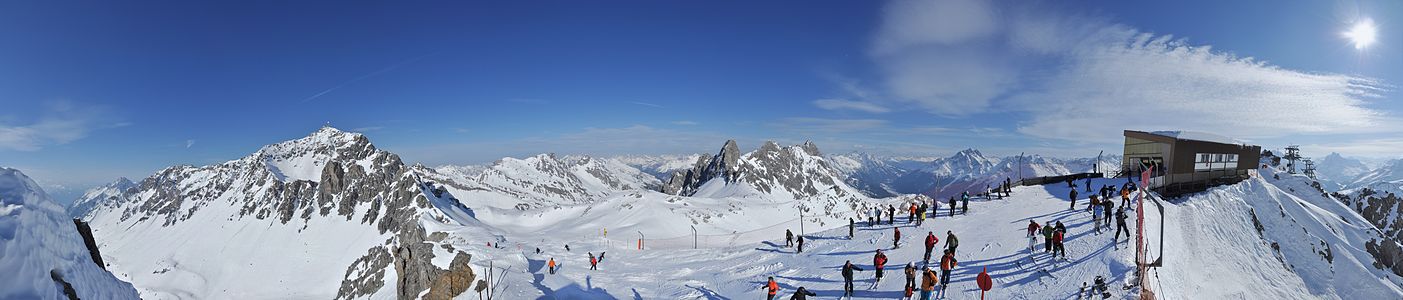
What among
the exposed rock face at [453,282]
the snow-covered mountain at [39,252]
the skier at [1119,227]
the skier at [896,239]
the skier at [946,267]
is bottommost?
the exposed rock face at [453,282]

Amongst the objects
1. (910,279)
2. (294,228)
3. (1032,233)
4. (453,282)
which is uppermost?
(1032,233)

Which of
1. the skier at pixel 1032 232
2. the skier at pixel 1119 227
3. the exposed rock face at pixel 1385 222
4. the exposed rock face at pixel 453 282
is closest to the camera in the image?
the skier at pixel 1119 227

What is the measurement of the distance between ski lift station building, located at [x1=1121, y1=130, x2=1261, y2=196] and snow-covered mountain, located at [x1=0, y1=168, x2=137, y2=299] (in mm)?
49065

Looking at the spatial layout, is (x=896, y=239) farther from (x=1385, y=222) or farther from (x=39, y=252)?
(x=1385, y=222)

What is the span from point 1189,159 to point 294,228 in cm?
17204

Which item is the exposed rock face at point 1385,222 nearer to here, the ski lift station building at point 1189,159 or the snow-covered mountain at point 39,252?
the ski lift station building at point 1189,159

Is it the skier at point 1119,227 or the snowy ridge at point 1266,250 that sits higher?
the skier at point 1119,227

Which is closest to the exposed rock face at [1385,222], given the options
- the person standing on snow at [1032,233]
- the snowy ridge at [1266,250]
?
the snowy ridge at [1266,250]

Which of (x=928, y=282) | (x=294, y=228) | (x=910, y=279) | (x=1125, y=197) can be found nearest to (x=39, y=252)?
(x=928, y=282)

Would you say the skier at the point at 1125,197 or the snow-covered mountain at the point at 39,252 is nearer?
the snow-covered mountain at the point at 39,252

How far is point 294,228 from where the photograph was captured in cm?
13500

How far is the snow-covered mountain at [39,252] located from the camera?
6.89 metres

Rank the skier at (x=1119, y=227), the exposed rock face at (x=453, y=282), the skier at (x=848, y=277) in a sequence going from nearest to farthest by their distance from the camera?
1. the skier at (x=848, y=277)
2. the skier at (x=1119, y=227)
3. the exposed rock face at (x=453, y=282)

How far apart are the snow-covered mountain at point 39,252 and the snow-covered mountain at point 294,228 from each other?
231 ft
